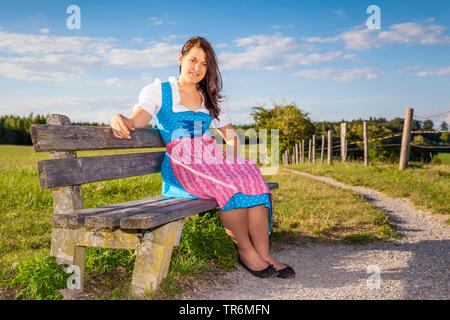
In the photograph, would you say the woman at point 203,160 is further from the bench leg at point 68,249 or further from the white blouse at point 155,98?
the bench leg at point 68,249

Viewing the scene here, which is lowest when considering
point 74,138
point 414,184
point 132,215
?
point 414,184

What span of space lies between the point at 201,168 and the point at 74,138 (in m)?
1.01

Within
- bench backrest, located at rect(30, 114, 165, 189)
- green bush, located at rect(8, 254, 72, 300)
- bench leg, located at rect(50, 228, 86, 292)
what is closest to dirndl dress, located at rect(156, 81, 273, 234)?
bench backrest, located at rect(30, 114, 165, 189)

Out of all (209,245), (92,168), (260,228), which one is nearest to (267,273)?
(260,228)

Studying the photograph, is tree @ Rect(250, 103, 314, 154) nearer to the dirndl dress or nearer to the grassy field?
the grassy field

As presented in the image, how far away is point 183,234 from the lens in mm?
3592

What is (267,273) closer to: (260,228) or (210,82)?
(260,228)

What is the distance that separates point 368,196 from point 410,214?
166cm

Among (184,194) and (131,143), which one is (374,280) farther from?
(131,143)

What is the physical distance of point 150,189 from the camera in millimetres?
7156

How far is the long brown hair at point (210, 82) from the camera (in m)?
3.61

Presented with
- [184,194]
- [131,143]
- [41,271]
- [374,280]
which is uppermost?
[131,143]
